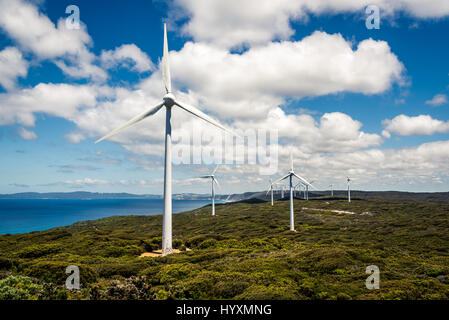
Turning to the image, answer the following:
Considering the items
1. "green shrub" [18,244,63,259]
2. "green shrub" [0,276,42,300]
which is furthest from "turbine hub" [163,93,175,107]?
"green shrub" [0,276,42,300]

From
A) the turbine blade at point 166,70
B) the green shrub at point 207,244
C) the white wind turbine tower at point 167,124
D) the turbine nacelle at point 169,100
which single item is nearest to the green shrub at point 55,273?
the white wind turbine tower at point 167,124

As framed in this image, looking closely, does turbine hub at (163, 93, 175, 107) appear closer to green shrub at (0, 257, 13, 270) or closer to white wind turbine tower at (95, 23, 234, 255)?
white wind turbine tower at (95, 23, 234, 255)

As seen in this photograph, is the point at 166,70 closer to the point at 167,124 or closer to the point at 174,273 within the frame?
the point at 167,124

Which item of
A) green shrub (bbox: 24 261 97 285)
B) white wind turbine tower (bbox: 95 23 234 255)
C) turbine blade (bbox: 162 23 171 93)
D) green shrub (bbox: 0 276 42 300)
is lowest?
green shrub (bbox: 24 261 97 285)

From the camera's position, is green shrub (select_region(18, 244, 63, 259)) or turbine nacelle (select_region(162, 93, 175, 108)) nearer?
green shrub (select_region(18, 244, 63, 259))

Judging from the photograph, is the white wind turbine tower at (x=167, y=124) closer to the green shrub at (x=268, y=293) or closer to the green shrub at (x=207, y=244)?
the green shrub at (x=207, y=244)

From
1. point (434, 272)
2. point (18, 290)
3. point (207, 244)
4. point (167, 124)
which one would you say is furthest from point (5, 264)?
point (434, 272)

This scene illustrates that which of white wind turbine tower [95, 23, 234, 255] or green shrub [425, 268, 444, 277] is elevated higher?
white wind turbine tower [95, 23, 234, 255]

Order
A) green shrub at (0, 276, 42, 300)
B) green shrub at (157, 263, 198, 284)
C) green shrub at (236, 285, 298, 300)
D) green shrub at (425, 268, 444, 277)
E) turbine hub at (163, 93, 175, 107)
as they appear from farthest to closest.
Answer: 1. turbine hub at (163, 93, 175, 107)
2. green shrub at (425, 268, 444, 277)
3. green shrub at (157, 263, 198, 284)
4. green shrub at (236, 285, 298, 300)
5. green shrub at (0, 276, 42, 300)
